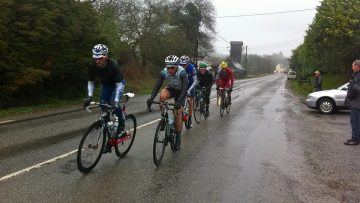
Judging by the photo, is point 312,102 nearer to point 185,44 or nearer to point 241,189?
point 241,189

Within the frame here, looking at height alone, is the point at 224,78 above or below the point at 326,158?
above

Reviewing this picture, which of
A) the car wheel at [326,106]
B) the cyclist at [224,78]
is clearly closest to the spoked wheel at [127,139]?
the cyclist at [224,78]

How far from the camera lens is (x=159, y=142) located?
7871mm

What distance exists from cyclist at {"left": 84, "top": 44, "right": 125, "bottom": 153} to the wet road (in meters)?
0.99

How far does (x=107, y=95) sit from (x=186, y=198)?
281 centimetres

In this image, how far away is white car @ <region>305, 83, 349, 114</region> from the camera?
57.5 feet

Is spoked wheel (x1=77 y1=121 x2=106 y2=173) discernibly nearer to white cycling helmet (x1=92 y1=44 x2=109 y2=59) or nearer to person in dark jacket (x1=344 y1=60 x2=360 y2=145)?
white cycling helmet (x1=92 y1=44 x2=109 y2=59)

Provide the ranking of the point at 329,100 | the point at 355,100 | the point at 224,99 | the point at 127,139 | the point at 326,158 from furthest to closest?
the point at 329,100
the point at 224,99
the point at 355,100
the point at 326,158
the point at 127,139

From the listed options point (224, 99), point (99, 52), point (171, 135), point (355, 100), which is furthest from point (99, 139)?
point (224, 99)

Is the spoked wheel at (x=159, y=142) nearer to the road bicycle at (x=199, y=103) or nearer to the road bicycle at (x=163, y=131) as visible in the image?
the road bicycle at (x=163, y=131)

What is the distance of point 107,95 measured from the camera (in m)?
7.95

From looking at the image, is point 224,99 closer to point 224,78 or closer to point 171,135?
point 224,78

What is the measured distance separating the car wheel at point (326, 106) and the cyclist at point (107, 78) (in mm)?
11769

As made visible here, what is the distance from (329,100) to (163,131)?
11417 mm
